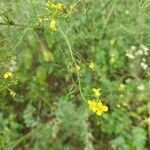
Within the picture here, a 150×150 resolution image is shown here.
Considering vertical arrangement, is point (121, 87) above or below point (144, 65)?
below

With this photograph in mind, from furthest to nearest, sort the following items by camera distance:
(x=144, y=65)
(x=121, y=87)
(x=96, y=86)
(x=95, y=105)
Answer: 1. (x=144, y=65)
2. (x=121, y=87)
3. (x=96, y=86)
4. (x=95, y=105)

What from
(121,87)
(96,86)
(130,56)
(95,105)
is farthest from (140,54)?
(95,105)

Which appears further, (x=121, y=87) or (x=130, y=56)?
(x=130, y=56)

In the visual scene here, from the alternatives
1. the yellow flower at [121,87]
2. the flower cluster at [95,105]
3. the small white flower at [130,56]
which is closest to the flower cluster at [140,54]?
the small white flower at [130,56]

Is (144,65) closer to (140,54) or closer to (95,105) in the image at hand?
(140,54)

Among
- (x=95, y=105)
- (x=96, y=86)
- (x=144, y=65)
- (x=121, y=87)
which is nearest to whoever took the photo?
(x=95, y=105)

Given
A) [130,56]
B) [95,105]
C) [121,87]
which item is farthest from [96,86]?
[95,105]

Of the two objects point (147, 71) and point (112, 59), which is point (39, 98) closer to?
point (112, 59)

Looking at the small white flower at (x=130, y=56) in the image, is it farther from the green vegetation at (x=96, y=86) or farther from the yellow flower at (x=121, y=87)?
the yellow flower at (x=121, y=87)

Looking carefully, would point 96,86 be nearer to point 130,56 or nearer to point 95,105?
point 130,56
